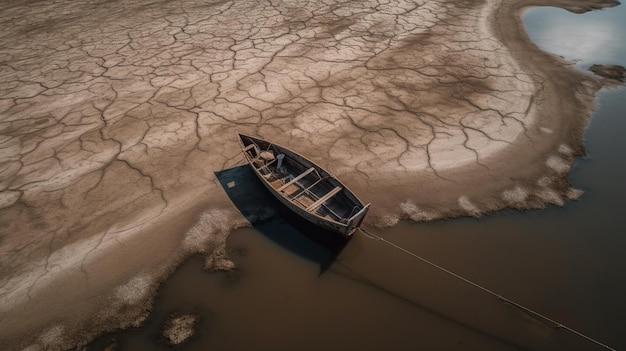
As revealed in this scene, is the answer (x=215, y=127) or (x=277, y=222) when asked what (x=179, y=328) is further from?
(x=215, y=127)

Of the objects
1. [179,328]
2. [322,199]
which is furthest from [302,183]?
[179,328]

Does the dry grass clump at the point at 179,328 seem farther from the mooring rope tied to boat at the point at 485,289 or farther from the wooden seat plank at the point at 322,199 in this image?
the mooring rope tied to boat at the point at 485,289

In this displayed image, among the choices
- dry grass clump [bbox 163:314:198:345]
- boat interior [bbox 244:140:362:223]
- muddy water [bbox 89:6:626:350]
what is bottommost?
dry grass clump [bbox 163:314:198:345]

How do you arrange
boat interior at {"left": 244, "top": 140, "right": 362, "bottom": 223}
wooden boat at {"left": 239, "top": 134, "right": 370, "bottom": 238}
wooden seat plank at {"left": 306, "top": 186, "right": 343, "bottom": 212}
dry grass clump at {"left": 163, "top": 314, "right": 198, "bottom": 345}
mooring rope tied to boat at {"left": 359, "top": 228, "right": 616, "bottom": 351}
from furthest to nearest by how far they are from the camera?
boat interior at {"left": 244, "top": 140, "right": 362, "bottom": 223}
wooden seat plank at {"left": 306, "top": 186, "right": 343, "bottom": 212}
wooden boat at {"left": 239, "top": 134, "right": 370, "bottom": 238}
dry grass clump at {"left": 163, "top": 314, "right": 198, "bottom": 345}
mooring rope tied to boat at {"left": 359, "top": 228, "right": 616, "bottom": 351}

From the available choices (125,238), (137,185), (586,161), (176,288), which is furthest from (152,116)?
(586,161)

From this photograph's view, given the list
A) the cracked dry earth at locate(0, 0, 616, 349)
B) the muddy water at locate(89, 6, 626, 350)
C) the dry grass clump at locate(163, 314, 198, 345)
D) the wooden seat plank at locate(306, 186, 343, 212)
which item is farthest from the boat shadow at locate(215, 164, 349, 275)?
the dry grass clump at locate(163, 314, 198, 345)

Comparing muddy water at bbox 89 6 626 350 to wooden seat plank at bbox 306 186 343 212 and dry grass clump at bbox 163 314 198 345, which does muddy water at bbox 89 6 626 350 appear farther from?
wooden seat plank at bbox 306 186 343 212
